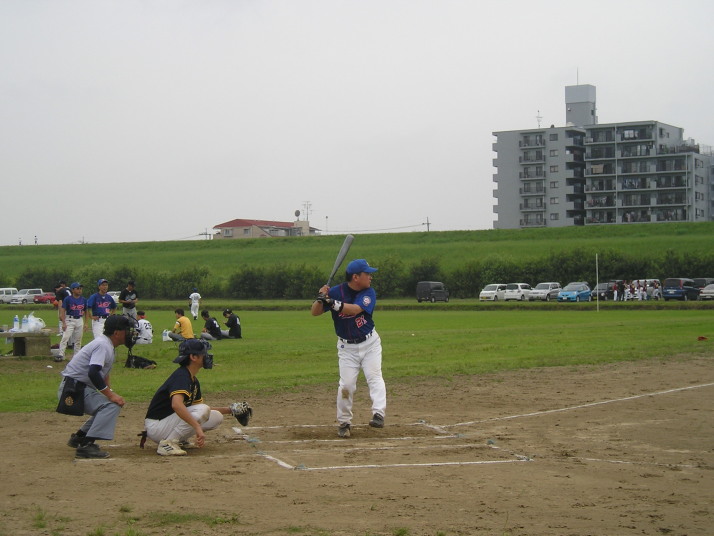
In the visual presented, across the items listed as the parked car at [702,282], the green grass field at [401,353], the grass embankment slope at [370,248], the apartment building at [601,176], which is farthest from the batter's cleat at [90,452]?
the apartment building at [601,176]

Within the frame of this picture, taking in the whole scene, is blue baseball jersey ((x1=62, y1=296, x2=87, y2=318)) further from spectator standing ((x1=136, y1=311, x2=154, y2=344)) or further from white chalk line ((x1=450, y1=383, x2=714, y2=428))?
white chalk line ((x1=450, y1=383, x2=714, y2=428))

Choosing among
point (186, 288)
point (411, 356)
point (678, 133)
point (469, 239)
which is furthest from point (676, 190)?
point (411, 356)

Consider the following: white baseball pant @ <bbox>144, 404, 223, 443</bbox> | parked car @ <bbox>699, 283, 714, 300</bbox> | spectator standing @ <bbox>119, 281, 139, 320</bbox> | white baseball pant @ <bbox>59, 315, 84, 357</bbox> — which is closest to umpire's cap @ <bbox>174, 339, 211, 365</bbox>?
white baseball pant @ <bbox>144, 404, 223, 443</bbox>

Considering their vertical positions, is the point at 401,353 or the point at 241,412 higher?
the point at 241,412

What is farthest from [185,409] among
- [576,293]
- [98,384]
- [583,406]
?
[576,293]

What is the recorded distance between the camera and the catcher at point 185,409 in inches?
372

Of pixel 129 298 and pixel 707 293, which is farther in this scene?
pixel 707 293

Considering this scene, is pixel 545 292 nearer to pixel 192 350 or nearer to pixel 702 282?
pixel 702 282

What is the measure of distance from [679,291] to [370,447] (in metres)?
55.9

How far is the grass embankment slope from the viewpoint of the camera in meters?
92.3

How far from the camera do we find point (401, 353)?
23500 mm

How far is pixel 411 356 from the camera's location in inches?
888

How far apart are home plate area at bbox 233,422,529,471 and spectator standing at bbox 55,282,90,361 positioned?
12.1m

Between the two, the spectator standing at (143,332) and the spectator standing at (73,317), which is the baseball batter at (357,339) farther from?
the spectator standing at (143,332)
